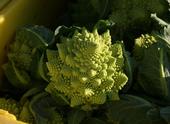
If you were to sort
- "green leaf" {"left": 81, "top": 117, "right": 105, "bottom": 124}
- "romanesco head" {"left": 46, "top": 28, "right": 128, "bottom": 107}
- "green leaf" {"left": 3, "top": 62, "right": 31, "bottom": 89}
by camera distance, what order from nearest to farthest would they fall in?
1. "romanesco head" {"left": 46, "top": 28, "right": 128, "bottom": 107}
2. "green leaf" {"left": 81, "top": 117, "right": 105, "bottom": 124}
3. "green leaf" {"left": 3, "top": 62, "right": 31, "bottom": 89}

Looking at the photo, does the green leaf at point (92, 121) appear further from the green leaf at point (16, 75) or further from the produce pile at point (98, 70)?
the green leaf at point (16, 75)

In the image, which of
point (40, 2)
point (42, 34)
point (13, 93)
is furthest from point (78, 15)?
point (13, 93)

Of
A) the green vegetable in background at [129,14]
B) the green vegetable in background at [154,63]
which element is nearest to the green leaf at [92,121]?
the green vegetable in background at [154,63]

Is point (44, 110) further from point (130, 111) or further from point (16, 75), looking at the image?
point (130, 111)

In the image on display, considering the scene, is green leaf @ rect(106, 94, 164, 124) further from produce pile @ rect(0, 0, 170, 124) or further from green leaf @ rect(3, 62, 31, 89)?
green leaf @ rect(3, 62, 31, 89)

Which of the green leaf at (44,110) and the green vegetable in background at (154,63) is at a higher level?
the green vegetable in background at (154,63)

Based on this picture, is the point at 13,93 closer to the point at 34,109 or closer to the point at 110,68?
the point at 34,109

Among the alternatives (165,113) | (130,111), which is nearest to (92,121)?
(130,111)

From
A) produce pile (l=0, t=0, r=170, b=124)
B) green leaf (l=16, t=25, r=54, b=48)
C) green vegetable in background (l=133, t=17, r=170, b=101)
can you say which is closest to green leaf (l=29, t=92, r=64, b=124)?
produce pile (l=0, t=0, r=170, b=124)
